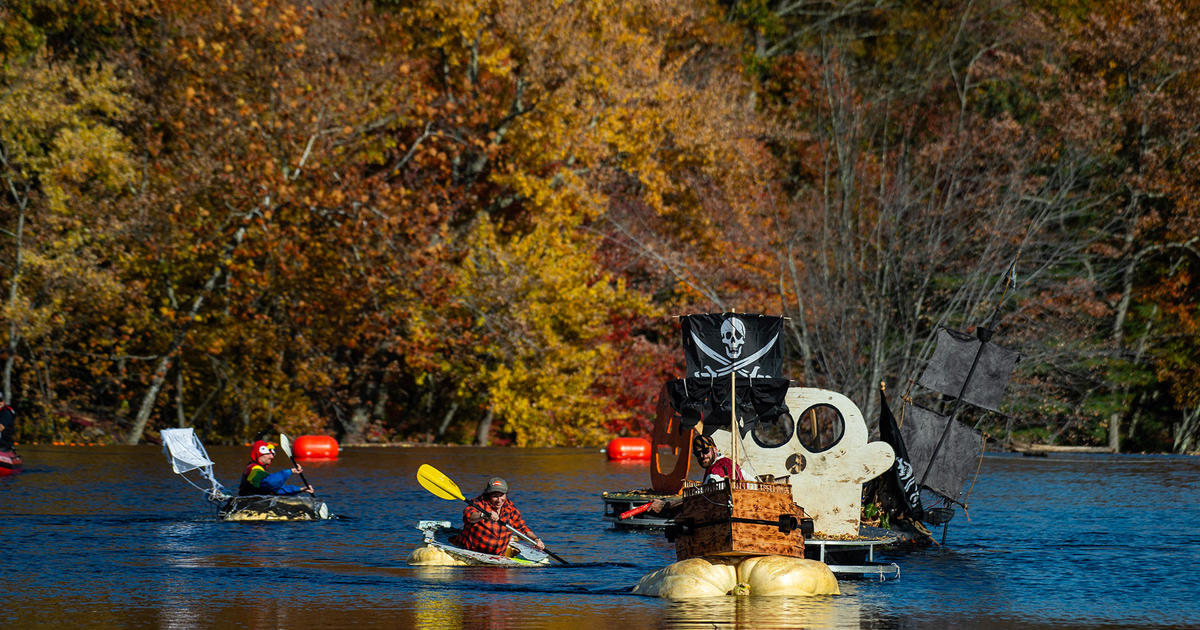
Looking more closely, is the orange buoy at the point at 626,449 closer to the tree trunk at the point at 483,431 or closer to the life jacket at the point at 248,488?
the tree trunk at the point at 483,431

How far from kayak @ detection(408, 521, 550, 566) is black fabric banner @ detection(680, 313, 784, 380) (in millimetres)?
4041

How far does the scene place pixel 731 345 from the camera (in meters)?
26.9

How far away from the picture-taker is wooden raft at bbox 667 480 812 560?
2284 centimetres

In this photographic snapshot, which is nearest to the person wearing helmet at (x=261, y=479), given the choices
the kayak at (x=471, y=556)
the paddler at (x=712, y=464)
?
the kayak at (x=471, y=556)

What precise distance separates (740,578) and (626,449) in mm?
31623

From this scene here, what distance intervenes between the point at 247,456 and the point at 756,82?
27143mm

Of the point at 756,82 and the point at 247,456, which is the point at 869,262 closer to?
the point at 756,82

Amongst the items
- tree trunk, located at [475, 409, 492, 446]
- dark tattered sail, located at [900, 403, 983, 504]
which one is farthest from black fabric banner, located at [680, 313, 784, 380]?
tree trunk, located at [475, 409, 492, 446]

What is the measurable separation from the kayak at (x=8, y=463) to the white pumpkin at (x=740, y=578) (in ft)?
83.5

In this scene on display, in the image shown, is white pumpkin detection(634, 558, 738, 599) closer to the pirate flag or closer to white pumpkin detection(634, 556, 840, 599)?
white pumpkin detection(634, 556, 840, 599)

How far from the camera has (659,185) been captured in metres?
58.8

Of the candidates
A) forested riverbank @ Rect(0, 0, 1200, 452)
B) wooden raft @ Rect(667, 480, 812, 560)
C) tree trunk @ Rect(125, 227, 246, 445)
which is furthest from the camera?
tree trunk @ Rect(125, 227, 246, 445)

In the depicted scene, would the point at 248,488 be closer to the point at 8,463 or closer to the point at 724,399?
the point at 724,399

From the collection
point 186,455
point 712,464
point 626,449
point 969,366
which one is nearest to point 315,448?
point 626,449
